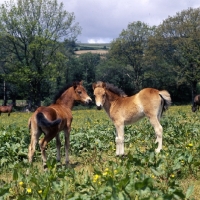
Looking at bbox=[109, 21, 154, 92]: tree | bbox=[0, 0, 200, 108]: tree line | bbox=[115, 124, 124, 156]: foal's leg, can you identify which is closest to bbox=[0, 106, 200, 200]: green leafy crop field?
bbox=[115, 124, 124, 156]: foal's leg

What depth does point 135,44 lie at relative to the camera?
63.1 m

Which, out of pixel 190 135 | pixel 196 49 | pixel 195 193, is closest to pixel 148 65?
pixel 196 49

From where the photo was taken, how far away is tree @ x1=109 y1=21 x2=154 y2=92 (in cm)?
6291

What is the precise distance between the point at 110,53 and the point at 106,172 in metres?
61.3

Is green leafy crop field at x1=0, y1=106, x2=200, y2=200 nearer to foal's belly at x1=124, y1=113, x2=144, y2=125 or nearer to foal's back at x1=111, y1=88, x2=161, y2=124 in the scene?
foal's belly at x1=124, y1=113, x2=144, y2=125

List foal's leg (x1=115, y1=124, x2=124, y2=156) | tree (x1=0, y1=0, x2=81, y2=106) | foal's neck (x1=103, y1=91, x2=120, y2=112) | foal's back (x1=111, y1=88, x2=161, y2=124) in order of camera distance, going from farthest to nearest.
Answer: tree (x1=0, y1=0, x2=81, y2=106) → foal's neck (x1=103, y1=91, x2=120, y2=112) → foal's back (x1=111, y1=88, x2=161, y2=124) → foal's leg (x1=115, y1=124, x2=124, y2=156)

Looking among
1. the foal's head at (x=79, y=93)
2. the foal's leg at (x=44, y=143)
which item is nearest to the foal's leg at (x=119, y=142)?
the foal's head at (x=79, y=93)

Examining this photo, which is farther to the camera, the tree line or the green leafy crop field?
the tree line

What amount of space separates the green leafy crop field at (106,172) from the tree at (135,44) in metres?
51.2

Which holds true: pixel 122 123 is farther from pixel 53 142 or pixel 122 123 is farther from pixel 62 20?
pixel 62 20

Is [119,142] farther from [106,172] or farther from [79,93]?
[106,172]

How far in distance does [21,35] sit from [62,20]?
6487 mm

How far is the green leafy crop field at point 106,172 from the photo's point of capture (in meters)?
4.31

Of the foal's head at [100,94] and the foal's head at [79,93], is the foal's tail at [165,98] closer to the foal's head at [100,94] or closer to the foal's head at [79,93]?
the foal's head at [100,94]
